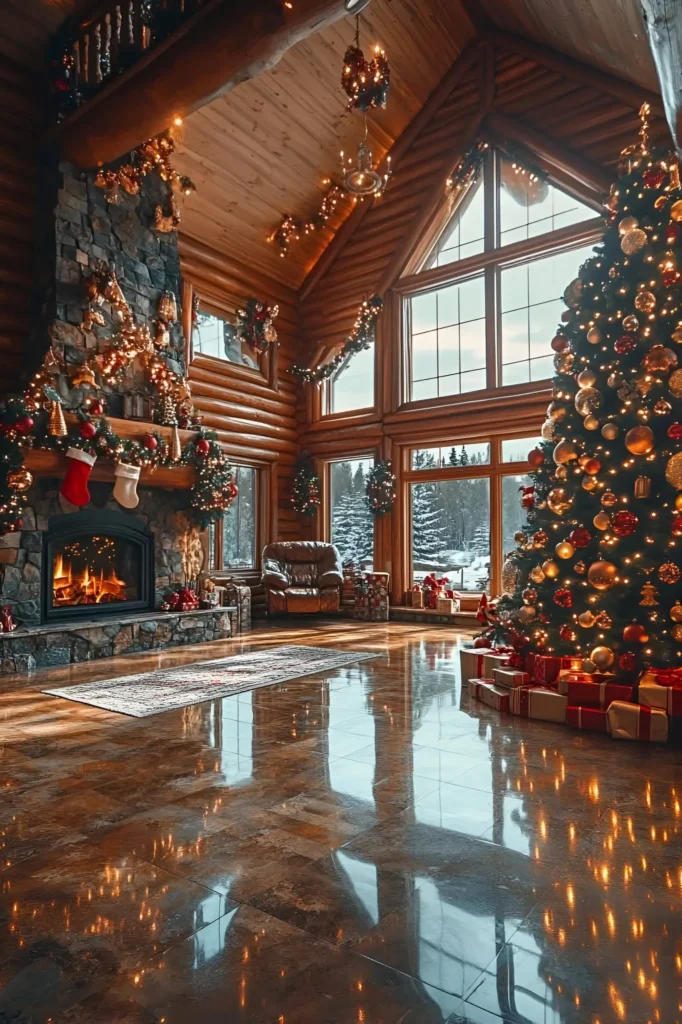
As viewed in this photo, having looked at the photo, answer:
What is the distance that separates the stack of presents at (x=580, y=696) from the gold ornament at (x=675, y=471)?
114 cm

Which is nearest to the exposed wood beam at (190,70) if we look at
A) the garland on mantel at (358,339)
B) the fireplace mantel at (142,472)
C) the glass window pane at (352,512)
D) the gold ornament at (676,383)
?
the fireplace mantel at (142,472)

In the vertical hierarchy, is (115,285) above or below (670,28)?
above

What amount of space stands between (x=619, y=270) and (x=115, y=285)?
5.02m

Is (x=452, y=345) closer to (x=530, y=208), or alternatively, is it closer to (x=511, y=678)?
(x=530, y=208)

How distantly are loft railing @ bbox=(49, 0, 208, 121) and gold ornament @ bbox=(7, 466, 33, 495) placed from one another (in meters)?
3.76

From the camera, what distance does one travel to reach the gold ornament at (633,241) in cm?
428

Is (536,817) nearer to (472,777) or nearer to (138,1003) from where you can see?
(472,777)

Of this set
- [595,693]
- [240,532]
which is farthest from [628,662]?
[240,532]

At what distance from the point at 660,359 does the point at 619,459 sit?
68 cm

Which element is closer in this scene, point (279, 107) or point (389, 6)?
point (389, 6)

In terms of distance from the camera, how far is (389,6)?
786 cm

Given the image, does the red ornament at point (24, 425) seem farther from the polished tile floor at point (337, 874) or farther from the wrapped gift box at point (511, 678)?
the wrapped gift box at point (511, 678)

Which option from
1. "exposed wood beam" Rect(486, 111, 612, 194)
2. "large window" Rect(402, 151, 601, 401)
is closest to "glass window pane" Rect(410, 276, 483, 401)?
"large window" Rect(402, 151, 601, 401)

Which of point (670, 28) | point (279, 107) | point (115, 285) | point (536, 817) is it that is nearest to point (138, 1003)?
point (536, 817)
